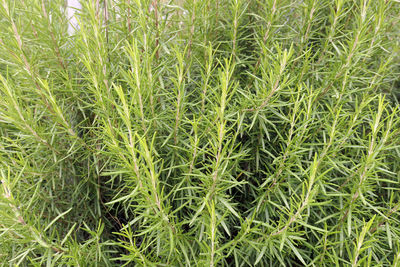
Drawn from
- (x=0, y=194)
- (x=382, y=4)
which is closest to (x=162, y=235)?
(x=0, y=194)

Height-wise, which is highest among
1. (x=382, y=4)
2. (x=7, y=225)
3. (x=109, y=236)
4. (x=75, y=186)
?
(x=382, y=4)

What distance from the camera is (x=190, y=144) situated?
1062 mm

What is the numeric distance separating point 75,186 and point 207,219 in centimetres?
56

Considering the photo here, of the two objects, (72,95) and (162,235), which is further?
(72,95)

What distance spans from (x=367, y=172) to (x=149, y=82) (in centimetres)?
64

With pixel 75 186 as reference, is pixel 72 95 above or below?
above

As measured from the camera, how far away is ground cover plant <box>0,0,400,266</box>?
2.74 feet

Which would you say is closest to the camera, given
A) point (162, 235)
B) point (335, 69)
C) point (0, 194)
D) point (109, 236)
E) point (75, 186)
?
point (0, 194)

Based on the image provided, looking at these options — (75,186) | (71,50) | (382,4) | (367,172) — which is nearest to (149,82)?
(71,50)

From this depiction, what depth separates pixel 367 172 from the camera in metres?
0.84

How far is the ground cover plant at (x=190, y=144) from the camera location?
0.83 m

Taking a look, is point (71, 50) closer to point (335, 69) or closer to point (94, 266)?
point (94, 266)

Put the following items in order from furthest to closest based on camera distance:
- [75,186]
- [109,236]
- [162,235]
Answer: [109,236]
[75,186]
[162,235]

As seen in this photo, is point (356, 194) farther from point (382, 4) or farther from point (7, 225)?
point (7, 225)
